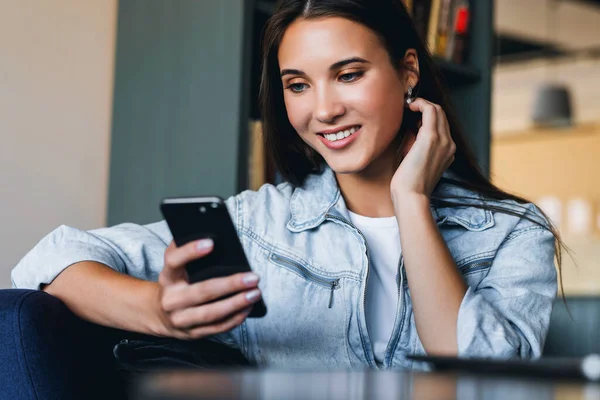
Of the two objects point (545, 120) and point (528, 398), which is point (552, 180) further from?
point (528, 398)

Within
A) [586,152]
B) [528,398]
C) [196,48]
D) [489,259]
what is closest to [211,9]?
[196,48]

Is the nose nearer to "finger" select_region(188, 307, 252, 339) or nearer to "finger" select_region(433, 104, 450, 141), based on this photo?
"finger" select_region(433, 104, 450, 141)

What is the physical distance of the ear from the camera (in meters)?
1.63

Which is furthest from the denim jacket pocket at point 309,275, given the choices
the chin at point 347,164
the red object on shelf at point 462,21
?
the red object on shelf at point 462,21

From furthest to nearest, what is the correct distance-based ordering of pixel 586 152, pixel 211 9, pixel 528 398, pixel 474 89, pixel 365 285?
pixel 586 152 → pixel 474 89 → pixel 211 9 → pixel 365 285 → pixel 528 398

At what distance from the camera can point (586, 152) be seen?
9195mm

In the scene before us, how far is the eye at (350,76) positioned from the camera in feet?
4.91

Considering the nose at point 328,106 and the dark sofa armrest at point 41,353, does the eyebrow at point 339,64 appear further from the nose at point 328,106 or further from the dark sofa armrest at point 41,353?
the dark sofa armrest at point 41,353

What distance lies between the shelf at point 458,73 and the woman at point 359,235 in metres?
0.79

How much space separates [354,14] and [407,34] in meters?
0.15

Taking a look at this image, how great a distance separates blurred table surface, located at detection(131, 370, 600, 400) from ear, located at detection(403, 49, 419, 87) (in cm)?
98

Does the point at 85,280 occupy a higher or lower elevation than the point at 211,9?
lower

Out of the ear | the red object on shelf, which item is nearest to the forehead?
the ear

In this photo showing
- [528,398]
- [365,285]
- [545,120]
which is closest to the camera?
[528,398]
